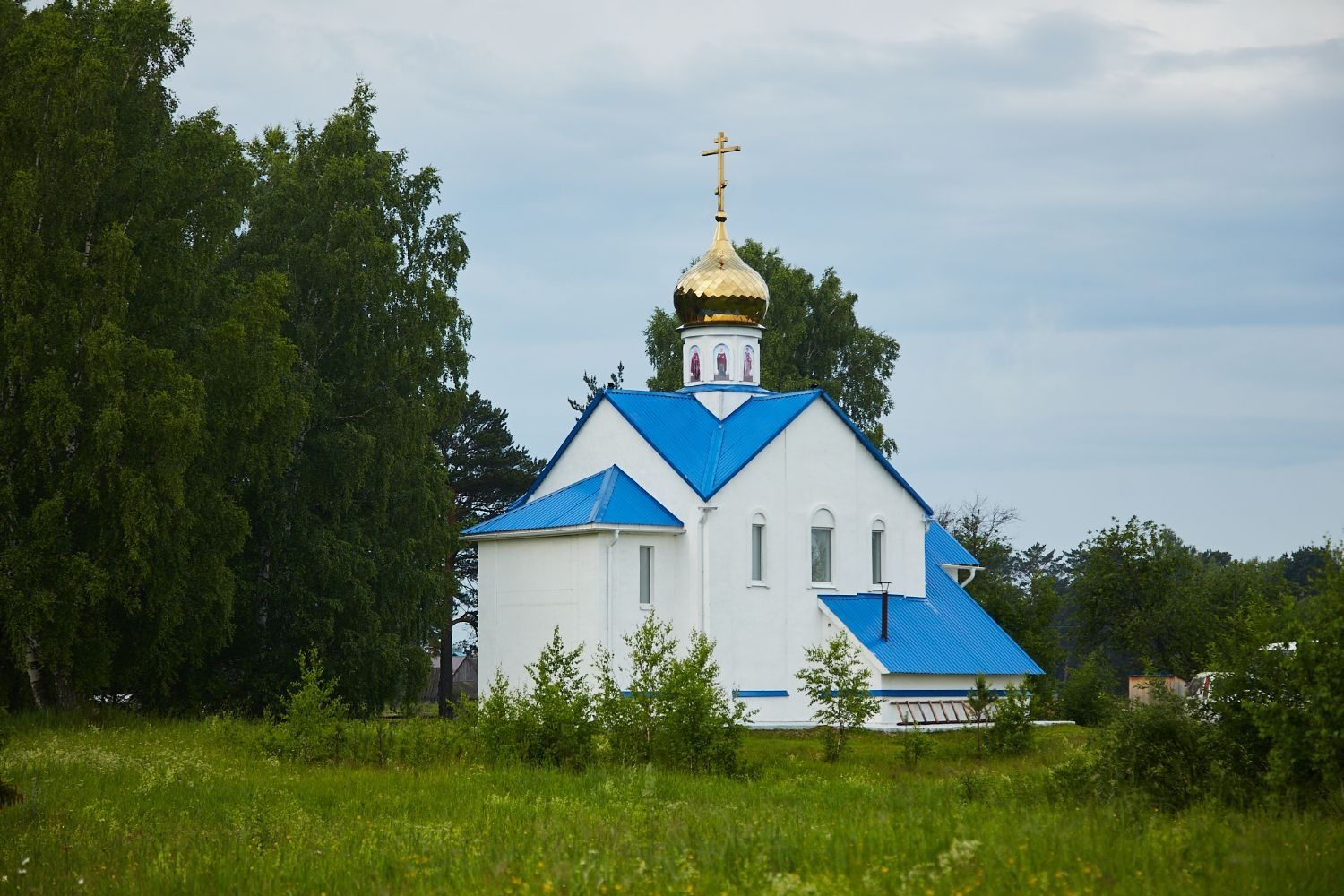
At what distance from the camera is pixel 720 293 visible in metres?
30.4

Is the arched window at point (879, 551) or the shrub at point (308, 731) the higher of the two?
the arched window at point (879, 551)

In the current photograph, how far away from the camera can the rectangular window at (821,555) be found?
2792 cm

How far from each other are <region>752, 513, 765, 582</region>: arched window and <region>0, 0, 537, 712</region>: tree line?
24.1 feet

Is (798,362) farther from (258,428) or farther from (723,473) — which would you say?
(258,428)

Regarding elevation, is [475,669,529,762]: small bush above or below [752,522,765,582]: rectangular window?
below

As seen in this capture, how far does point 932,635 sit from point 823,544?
256 cm

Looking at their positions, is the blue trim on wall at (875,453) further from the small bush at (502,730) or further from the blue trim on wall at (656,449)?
the small bush at (502,730)

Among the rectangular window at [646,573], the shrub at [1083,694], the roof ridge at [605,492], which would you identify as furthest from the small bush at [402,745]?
the shrub at [1083,694]

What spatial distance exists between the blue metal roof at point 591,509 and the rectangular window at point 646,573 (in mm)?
533

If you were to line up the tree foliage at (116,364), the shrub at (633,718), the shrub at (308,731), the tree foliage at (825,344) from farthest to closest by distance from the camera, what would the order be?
the tree foliage at (825,344) < the tree foliage at (116,364) < the shrub at (308,731) < the shrub at (633,718)

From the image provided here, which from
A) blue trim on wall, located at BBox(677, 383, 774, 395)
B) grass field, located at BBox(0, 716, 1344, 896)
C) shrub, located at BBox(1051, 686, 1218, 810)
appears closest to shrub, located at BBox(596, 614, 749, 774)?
grass field, located at BBox(0, 716, 1344, 896)

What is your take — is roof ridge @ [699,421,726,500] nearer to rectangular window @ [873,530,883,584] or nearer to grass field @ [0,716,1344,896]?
rectangular window @ [873,530,883,584]

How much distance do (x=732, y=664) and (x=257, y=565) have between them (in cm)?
928

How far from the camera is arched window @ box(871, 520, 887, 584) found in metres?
28.8
